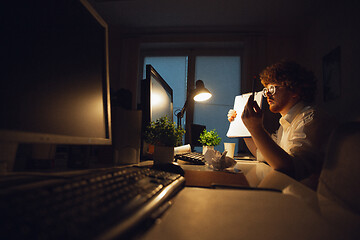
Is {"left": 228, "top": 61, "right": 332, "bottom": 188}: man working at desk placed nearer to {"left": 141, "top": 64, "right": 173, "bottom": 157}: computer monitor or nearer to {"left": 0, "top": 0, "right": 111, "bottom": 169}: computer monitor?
{"left": 141, "top": 64, "right": 173, "bottom": 157}: computer monitor

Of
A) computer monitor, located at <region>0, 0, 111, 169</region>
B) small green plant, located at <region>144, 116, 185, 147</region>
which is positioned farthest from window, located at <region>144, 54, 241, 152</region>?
computer monitor, located at <region>0, 0, 111, 169</region>

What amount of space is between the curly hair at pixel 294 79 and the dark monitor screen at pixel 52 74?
124cm

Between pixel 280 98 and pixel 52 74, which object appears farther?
pixel 280 98

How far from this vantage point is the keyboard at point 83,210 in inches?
7.3

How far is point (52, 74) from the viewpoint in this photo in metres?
0.43

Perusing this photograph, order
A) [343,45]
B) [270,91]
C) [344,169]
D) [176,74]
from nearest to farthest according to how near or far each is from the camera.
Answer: [344,169]
[270,91]
[343,45]
[176,74]

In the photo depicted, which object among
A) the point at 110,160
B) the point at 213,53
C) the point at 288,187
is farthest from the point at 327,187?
the point at 213,53

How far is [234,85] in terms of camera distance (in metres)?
3.32

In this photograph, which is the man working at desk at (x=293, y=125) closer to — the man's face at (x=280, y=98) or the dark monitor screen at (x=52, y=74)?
the man's face at (x=280, y=98)

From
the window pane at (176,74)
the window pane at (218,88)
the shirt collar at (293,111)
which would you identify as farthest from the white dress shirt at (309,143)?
the window pane at (176,74)

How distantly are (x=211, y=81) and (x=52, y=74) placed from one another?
309 centimetres

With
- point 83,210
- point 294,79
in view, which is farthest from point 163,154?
point 294,79

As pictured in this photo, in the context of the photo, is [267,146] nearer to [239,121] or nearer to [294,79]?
[239,121]

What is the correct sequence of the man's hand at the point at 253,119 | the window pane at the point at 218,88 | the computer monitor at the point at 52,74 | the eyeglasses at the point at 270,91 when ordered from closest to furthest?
the computer monitor at the point at 52,74 → the man's hand at the point at 253,119 → the eyeglasses at the point at 270,91 → the window pane at the point at 218,88
